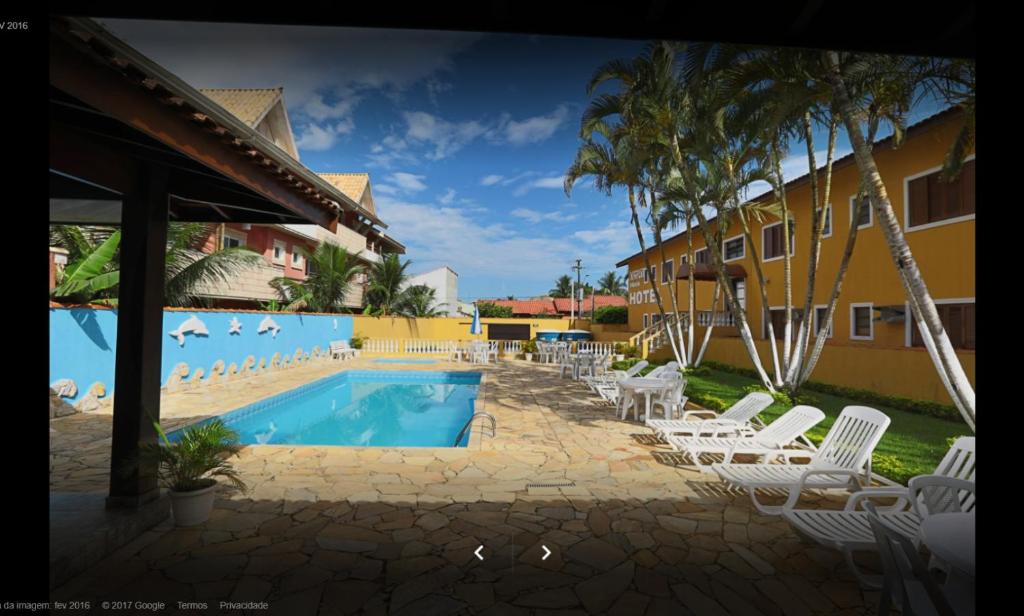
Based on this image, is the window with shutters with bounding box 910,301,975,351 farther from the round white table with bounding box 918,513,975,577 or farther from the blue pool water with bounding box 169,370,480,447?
the blue pool water with bounding box 169,370,480,447

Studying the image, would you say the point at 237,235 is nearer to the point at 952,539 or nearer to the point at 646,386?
the point at 646,386

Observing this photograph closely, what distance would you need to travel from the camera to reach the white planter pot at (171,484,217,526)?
402 centimetres

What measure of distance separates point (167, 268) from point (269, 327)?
3.49m

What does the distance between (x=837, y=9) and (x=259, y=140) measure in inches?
160

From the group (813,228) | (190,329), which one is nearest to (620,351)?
(813,228)

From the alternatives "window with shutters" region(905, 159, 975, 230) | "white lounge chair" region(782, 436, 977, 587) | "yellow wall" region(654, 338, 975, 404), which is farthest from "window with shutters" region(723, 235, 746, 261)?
"white lounge chair" region(782, 436, 977, 587)

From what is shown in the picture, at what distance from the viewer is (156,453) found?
3982 mm

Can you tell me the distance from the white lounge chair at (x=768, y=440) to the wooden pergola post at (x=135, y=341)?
223 inches

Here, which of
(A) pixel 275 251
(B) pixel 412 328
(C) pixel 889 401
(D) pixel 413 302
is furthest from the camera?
(D) pixel 413 302

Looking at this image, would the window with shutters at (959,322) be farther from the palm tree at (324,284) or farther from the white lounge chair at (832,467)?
the palm tree at (324,284)

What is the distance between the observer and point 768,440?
549cm

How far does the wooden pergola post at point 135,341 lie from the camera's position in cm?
406

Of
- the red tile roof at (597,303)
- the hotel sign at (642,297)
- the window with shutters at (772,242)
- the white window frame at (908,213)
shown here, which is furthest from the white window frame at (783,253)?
the red tile roof at (597,303)

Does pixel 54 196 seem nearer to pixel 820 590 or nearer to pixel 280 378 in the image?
pixel 820 590
